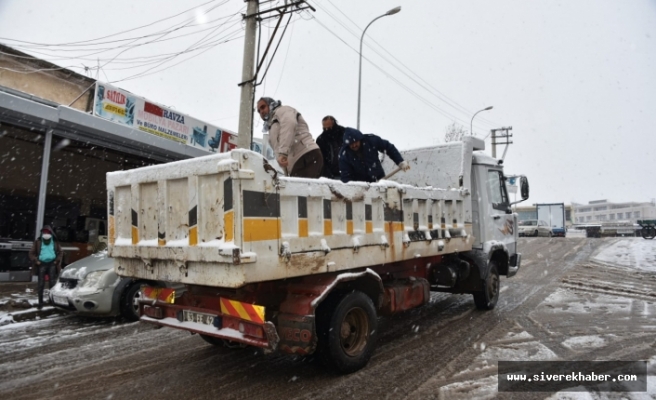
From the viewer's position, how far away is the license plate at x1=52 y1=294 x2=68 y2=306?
6912 millimetres

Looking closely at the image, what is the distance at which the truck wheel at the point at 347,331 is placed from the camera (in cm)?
415

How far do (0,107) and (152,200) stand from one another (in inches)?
289

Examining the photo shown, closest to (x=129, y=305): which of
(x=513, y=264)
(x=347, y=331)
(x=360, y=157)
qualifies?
(x=347, y=331)

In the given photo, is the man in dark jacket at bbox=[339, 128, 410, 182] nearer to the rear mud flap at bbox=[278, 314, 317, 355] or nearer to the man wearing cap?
the rear mud flap at bbox=[278, 314, 317, 355]

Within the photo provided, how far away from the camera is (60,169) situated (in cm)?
1689

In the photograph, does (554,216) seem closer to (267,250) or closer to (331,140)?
(331,140)

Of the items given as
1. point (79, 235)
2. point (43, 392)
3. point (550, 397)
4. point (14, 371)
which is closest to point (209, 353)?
point (43, 392)

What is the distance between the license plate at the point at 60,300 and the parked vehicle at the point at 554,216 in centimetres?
3847

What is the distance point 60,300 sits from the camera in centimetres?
697

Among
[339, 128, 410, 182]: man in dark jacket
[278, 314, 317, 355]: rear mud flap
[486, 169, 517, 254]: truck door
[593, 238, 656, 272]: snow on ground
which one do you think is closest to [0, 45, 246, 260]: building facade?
[339, 128, 410, 182]: man in dark jacket

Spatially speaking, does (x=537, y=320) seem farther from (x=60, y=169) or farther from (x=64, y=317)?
(x=60, y=169)

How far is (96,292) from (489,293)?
6191mm

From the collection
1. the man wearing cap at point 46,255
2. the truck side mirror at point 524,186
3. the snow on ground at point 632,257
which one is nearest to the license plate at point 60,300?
the man wearing cap at point 46,255

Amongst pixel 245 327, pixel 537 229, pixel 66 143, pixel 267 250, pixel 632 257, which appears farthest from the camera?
pixel 537 229
